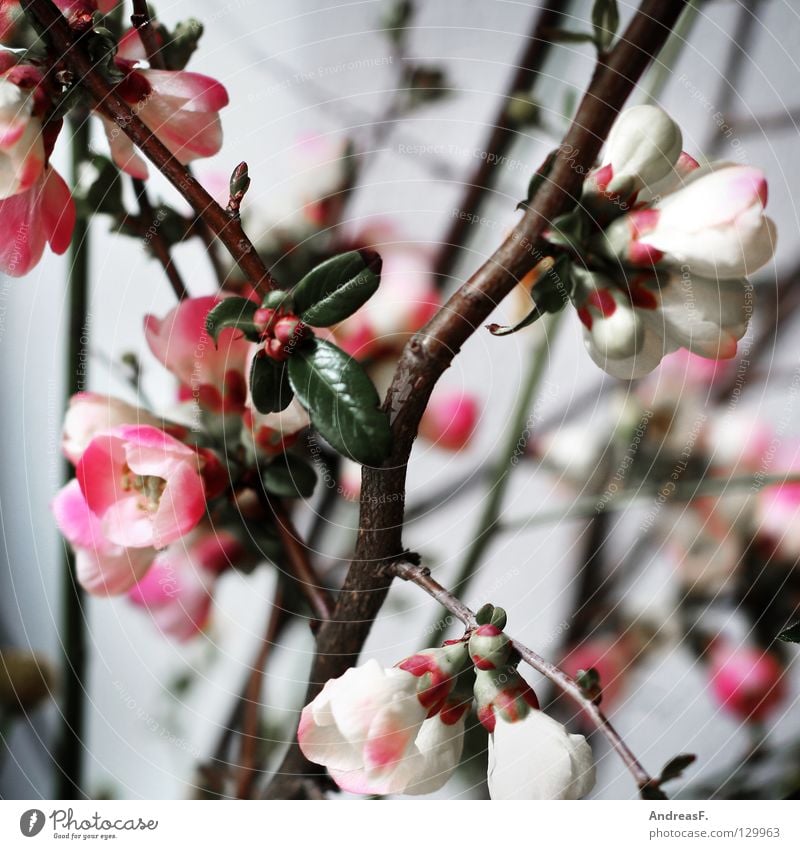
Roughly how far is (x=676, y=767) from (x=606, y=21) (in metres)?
0.26

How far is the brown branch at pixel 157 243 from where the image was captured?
305mm

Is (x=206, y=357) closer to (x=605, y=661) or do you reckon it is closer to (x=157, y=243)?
(x=157, y=243)

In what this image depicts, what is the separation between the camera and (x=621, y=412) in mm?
312

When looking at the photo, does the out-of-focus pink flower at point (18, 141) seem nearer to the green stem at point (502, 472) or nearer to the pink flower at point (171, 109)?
the pink flower at point (171, 109)

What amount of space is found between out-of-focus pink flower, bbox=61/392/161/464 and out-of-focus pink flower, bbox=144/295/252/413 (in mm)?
21

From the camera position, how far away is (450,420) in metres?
0.30

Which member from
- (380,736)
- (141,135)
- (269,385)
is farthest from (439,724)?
(141,135)

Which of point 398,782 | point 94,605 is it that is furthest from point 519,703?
point 94,605

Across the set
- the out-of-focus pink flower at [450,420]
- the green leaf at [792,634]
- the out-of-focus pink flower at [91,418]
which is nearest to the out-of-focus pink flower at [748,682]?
the green leaf at [792,634]
